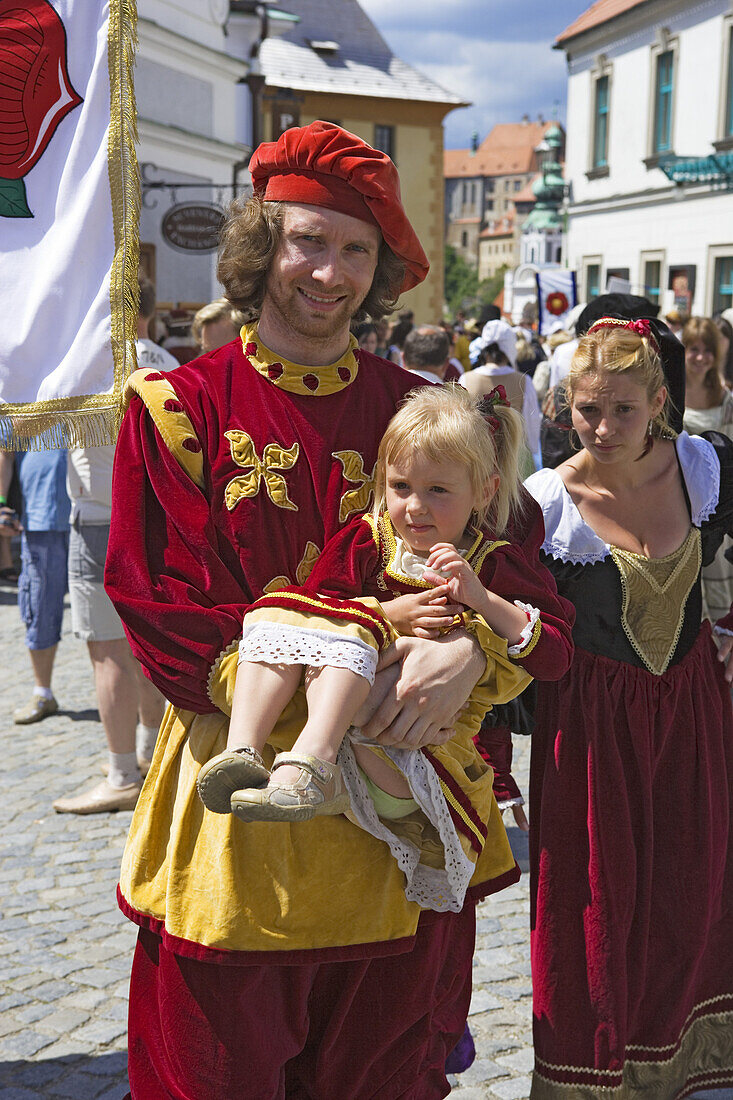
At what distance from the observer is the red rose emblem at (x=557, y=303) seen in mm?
14086

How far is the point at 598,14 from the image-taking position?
97.1 ft

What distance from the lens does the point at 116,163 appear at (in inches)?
111

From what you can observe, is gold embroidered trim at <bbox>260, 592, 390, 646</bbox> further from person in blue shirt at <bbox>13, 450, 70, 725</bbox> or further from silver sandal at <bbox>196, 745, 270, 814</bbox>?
person in blue shirt at <bbox>13, 450, 70, 725</bbox>

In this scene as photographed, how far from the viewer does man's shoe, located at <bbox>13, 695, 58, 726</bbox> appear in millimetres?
6398

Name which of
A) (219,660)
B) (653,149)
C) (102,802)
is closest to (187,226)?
(102,802)

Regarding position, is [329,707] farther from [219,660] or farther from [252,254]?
[252,254]

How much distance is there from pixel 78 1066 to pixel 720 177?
23406mm

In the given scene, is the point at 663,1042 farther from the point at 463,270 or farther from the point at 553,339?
the point at 463,270

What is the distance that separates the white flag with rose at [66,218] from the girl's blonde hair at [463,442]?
2.54 ft

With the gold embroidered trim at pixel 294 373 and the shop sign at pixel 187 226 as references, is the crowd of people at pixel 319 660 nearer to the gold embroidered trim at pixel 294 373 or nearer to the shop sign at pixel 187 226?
the gold embroidered trim at pixel 294 373

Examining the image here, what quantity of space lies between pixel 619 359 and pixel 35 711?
4.34 meters

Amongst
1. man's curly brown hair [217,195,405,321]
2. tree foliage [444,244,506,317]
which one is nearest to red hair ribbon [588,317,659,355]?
man's curly brown hair [217,195,405,321]

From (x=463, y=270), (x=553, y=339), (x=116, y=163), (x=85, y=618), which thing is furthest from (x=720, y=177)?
(x=463, y=270)

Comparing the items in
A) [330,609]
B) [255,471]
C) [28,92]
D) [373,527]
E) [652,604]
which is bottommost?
[652,604]
